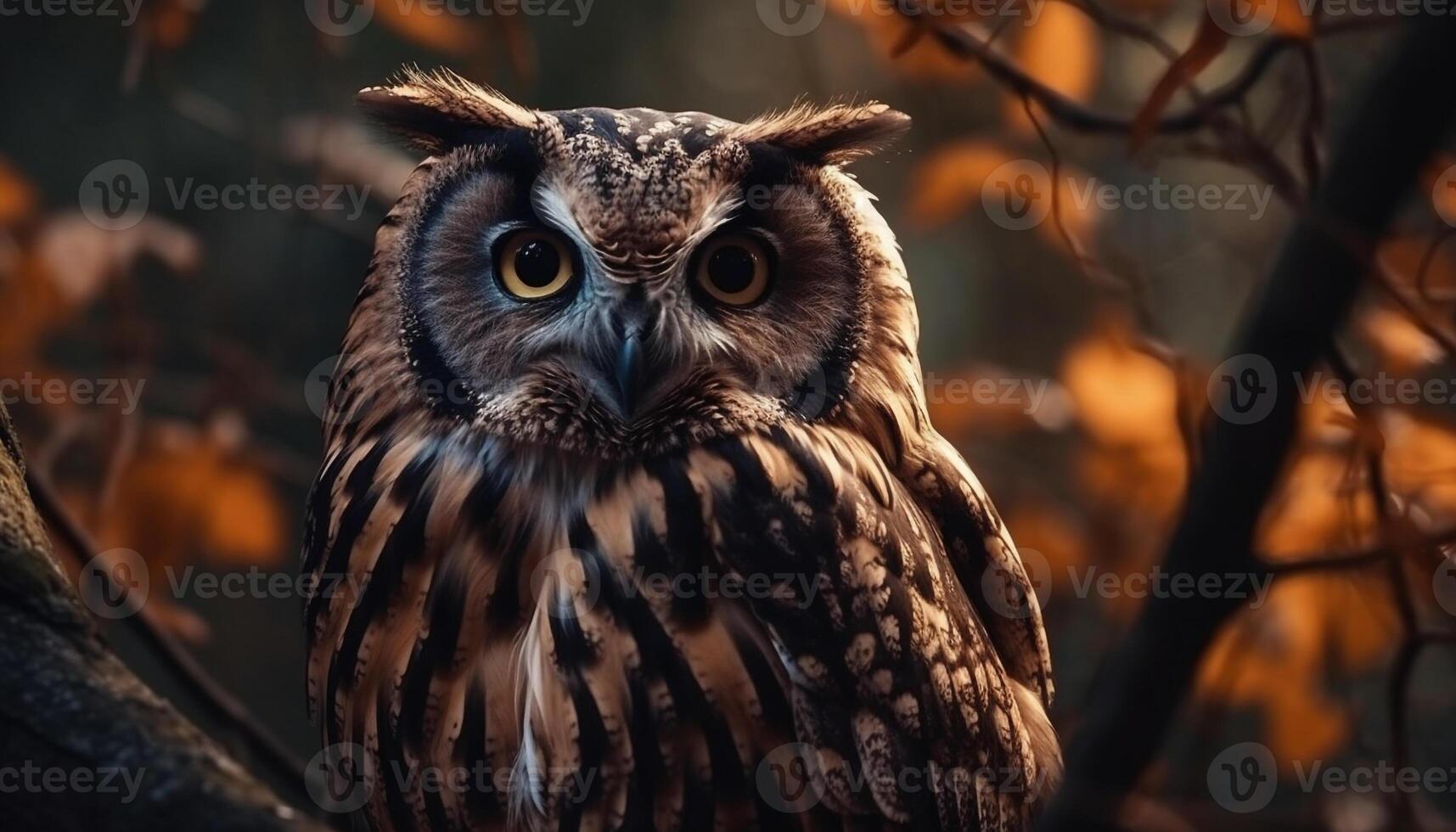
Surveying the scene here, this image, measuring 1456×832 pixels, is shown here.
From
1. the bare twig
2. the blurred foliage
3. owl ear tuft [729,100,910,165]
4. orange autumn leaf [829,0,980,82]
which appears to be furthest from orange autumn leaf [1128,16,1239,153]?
the bare twig

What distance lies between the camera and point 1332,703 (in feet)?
10.2

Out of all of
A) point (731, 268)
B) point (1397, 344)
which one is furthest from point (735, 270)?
point (1397, 344)

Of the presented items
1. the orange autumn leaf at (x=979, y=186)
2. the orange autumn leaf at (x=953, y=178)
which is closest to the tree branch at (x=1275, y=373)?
the orange autumn leaf at (x=979, y=186)

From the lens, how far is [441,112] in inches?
70.2

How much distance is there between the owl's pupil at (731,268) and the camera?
1.72m

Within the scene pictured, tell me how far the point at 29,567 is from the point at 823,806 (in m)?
0.90

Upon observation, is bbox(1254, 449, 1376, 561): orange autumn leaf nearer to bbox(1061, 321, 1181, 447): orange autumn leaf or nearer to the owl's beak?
bbox(1061, 321, 1181, 447): orange autumn leaf

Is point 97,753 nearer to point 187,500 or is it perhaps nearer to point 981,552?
point 981,552

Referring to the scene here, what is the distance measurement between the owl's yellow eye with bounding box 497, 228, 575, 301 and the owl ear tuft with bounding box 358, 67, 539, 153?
0.48ft

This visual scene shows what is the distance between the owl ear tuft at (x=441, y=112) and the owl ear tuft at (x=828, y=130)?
300 mm

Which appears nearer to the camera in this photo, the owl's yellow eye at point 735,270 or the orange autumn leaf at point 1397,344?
the owl's yellow eye at point 735,270

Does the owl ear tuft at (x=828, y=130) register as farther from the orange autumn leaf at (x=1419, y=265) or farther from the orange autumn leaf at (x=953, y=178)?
the orange autumn leaf at (x=953, y=178)

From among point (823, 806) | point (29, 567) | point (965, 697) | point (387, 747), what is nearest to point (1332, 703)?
point (965, 697)

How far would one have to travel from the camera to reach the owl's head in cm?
165
